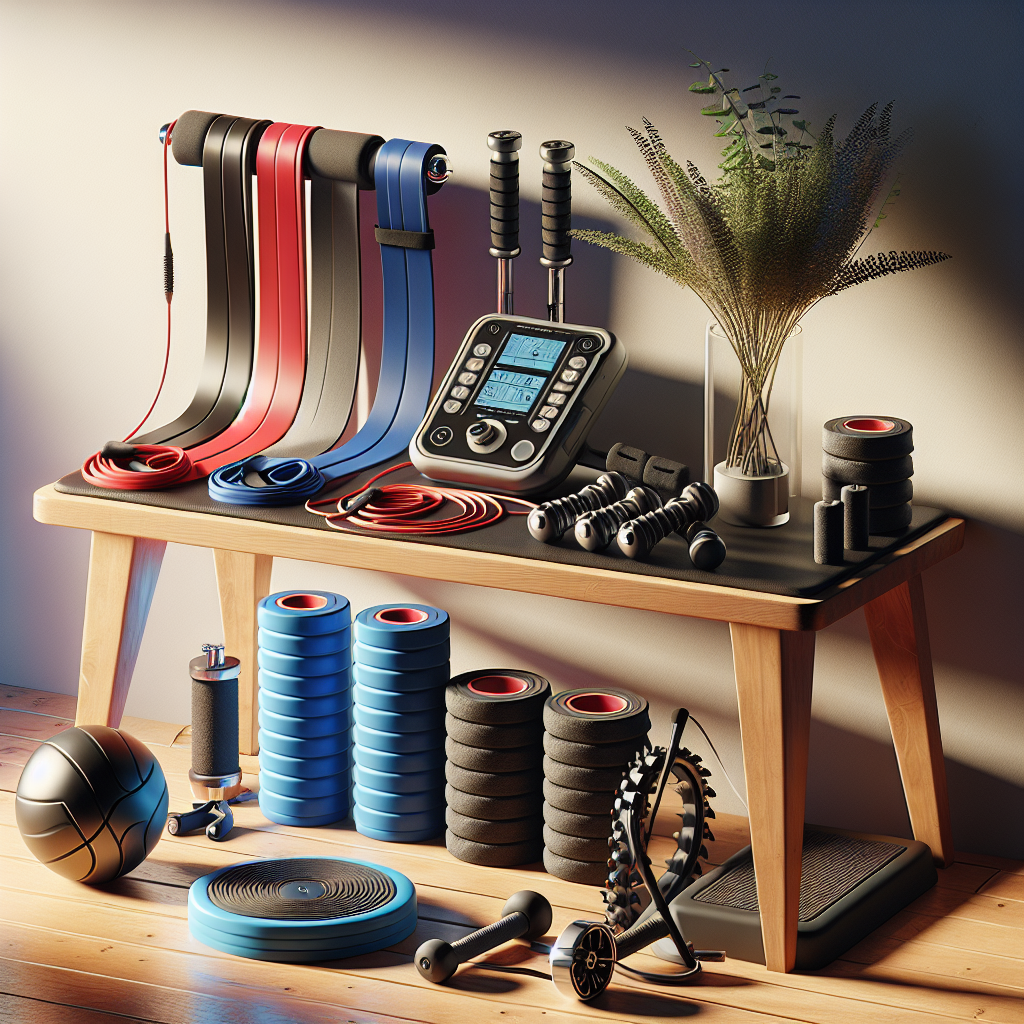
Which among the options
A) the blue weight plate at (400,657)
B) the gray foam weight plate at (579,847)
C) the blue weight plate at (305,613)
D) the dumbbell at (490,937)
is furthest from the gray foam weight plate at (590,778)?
the blue weight plate at (305,613)

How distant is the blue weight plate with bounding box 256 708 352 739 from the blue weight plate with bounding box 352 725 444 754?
100 millimetres

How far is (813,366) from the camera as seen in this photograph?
303 centimetres

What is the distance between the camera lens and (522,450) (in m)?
2.88

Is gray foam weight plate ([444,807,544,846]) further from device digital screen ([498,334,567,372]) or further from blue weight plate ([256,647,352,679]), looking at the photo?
device digital screen ([498,334,567,372])

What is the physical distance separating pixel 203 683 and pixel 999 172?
1.67 metres

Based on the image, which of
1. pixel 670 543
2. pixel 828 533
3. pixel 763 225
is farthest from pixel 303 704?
pixel 763 225

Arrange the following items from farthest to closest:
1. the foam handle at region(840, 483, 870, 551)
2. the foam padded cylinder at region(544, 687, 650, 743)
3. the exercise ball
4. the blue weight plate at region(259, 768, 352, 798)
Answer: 1. the blue weight plate at region(259, 768, 352, 798)
2. the foam padded cylinder at region(544, 687, 650, 743)
3. the exercise ball
4. the foam handle at region(840, 483, 870, 551)

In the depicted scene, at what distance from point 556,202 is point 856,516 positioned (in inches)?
31.8

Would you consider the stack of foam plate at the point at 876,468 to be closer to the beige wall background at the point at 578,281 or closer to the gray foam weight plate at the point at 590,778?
the beige wall background at the point at 578,281

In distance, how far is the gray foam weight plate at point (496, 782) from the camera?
117 inches

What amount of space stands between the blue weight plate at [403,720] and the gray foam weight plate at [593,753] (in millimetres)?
278

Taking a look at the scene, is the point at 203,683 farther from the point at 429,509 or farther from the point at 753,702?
the point at 753,702

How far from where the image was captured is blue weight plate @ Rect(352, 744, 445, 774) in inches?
121

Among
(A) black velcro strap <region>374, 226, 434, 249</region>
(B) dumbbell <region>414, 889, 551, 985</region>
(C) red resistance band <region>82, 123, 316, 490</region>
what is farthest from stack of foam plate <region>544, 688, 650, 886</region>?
(A) black velcro strap <region>374, 226, 434, 249</region>
